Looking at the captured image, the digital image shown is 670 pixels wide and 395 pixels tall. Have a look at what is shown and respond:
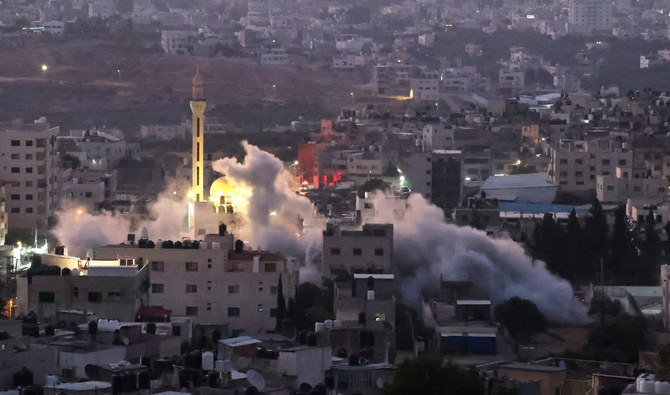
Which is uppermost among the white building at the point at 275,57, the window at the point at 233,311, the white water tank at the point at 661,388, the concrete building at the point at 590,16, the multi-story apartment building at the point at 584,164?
the concrete building at the point at 590,16

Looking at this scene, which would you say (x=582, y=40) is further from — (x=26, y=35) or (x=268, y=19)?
(x=26, y=35)

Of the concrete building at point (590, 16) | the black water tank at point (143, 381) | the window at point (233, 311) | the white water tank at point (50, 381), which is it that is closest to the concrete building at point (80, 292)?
the window at point (233, 311)

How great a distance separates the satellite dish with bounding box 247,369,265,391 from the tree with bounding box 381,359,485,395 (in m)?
1.27

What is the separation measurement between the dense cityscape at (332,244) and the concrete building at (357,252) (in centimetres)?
4

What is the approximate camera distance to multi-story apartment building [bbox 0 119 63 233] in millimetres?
49997

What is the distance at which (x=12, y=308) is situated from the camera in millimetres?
33875

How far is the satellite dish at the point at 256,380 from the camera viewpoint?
23.7 meters

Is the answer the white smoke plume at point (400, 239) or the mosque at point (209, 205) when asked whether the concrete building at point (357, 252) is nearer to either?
the white smoke plume at point (400, 239)

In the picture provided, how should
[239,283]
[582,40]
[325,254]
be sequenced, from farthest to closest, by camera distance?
[582,40], [325,254], [239,283]

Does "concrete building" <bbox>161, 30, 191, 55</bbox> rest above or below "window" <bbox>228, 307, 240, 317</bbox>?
above

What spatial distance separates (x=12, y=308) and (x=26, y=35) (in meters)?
88.0

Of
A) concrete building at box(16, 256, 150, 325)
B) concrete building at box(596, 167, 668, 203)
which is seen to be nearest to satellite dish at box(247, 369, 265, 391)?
concrete building at box(16, 256, 150, 325)

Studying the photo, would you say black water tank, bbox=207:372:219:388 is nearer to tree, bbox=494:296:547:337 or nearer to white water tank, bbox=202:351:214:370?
white water tank, bbox=202:351:214:370

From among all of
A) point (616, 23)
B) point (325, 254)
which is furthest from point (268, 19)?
point (325, 254)
